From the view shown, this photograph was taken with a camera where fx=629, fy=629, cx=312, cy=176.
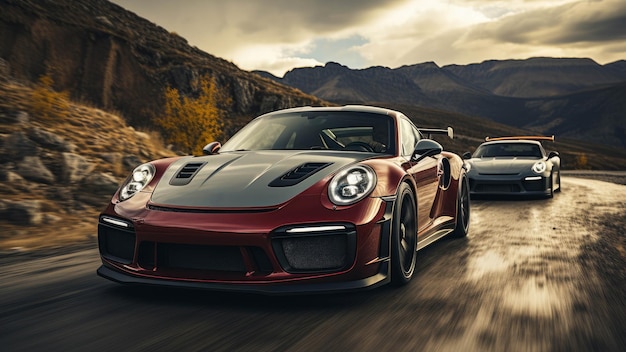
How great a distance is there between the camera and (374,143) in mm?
5219

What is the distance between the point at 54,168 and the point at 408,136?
215 inches

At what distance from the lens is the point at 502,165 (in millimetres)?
12477

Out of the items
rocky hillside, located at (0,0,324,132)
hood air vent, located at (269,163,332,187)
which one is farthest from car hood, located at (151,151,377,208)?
rocky hillside, located at (0,0,324,132)

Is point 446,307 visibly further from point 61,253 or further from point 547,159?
point 547,159

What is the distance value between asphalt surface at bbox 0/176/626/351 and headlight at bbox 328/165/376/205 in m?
0.62

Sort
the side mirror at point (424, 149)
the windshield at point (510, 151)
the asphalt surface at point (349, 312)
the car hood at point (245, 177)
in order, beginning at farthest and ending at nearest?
the windshield at point (510, 151) → the side mirror at point (424, 149) → the car hood at point (245, 177) → the asphalt surface at point (349, 312)

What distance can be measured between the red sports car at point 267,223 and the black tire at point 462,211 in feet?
6.34

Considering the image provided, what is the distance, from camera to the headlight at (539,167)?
12203 mm

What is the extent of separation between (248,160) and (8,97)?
24.8ft

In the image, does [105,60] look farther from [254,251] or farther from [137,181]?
[254,251]

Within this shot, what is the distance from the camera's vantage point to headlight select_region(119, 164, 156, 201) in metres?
4.11

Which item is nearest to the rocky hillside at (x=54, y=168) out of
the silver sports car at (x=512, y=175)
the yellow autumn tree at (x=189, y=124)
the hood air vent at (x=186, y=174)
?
the hood air vent at (x=186, y=174)

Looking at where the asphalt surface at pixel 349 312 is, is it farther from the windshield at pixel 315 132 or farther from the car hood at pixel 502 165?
the car hood at pixel 502 165

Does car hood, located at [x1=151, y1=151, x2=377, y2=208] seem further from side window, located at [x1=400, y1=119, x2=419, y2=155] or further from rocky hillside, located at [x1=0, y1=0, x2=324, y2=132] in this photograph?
rocky hillside, located at [x1=0, y1=0, x2=324, y2=132]
